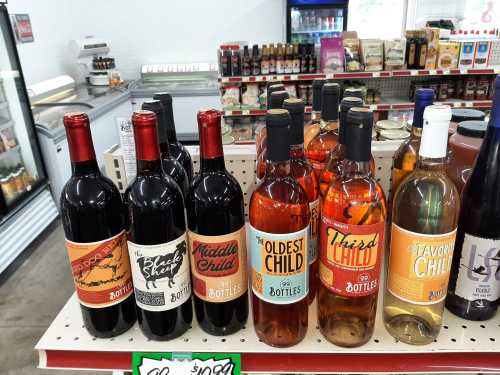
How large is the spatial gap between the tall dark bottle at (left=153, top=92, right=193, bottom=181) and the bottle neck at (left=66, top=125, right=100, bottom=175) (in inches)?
10.3

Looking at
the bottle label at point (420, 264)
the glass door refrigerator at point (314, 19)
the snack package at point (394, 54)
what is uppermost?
the glass door refrigerator at point (314, 19)

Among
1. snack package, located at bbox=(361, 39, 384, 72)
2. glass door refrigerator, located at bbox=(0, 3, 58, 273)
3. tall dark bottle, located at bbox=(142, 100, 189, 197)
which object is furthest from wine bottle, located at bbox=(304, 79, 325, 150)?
snack package, located at bbox=(361, 39, 384, 72)

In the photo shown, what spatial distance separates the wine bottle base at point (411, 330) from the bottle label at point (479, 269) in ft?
0.38

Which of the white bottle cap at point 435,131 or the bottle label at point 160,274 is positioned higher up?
the white bottle cap at point 435,131

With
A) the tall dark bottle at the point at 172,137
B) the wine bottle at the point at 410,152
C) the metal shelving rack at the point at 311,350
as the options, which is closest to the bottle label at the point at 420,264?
the metal shelving rack at the point at 311,350

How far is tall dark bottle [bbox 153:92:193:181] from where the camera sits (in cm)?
103

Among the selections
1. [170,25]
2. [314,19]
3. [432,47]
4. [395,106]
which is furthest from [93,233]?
[170,25]

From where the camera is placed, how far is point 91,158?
807 millimetres

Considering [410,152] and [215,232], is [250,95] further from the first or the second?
[215,232]

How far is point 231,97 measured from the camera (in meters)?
4.16

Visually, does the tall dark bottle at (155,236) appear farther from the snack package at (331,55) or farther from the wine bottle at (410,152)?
the snack package at (331,55)

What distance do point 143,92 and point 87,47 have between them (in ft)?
2.90

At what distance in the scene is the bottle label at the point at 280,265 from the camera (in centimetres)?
78

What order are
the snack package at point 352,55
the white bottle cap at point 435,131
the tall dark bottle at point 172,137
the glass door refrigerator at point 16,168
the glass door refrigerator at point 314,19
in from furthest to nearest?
1. the glass door refrigerator at point 314,19
2. the snack package at point 352,55
3. the glass door refrigerator at point 16,168
4. the tall dark bottle at point 172,137
5. the white bottle cap at point 435,131
